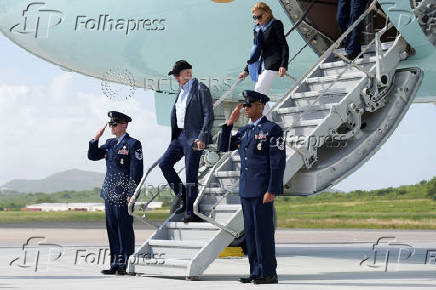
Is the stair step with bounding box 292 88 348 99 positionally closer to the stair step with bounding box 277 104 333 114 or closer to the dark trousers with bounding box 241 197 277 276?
the stair step with bounding box 277 104 333 114

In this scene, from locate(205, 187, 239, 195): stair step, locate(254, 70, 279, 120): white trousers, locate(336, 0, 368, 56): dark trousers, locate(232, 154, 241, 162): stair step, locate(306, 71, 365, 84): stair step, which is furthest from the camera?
locate(336, 0, 368, 56): dark trousers

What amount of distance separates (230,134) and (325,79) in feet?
7.02

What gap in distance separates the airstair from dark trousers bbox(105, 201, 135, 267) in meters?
0.17

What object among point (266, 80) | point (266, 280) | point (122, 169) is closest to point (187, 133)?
point (122, 169)

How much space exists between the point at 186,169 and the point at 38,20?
15.7 ft

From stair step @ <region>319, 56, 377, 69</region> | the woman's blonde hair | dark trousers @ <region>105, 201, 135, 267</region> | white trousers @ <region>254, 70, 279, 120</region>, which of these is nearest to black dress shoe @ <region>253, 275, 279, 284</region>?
dark trousers @ <region>105, 201, 135, 267</region>

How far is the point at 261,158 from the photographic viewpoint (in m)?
7.36

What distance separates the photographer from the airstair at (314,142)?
26.0ft

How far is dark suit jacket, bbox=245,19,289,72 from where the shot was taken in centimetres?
869

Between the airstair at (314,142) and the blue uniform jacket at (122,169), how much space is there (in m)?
0.55

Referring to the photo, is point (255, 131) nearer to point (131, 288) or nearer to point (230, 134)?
point (230, 134)

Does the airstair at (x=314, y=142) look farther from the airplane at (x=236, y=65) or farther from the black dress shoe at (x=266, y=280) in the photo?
the black dress shoe at (x=266, y=280)

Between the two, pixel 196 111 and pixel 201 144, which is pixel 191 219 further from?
pixel 196 111

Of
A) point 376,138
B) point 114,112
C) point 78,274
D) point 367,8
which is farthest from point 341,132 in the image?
point 78,274
